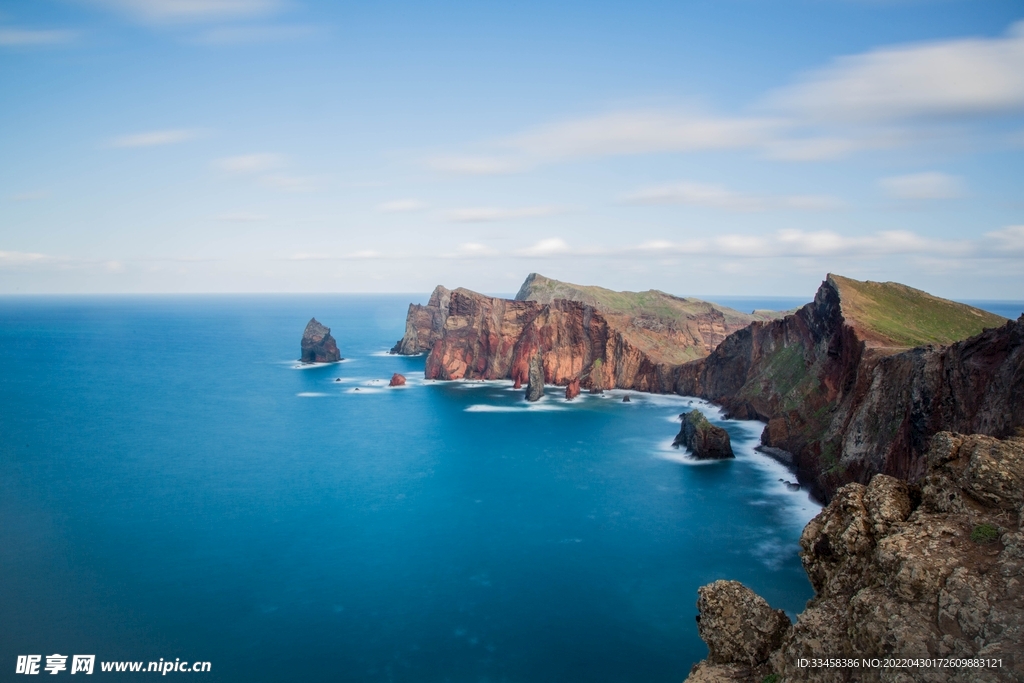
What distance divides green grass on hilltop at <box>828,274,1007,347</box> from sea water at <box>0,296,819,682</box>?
22.4 meters

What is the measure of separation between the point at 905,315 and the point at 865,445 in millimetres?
41554

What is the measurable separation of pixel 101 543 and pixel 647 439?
72.6 metres

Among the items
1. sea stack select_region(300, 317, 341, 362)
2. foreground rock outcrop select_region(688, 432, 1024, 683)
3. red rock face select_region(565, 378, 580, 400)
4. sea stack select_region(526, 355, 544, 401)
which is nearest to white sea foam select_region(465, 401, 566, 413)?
sea stack select_region(526, 355, 544, 401)

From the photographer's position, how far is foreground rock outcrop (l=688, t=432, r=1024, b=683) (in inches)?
725

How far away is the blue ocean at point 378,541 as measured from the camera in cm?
4581

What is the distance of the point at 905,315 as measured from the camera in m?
99.5

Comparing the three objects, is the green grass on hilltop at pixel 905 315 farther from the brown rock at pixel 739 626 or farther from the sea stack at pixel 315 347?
the sea stack at pixel 315 347

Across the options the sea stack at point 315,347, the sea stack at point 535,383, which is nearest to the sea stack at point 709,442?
the sea stack at point 535,383

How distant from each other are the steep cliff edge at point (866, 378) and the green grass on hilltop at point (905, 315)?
0.87 feet

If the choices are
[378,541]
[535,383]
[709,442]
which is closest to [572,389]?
[535,383]

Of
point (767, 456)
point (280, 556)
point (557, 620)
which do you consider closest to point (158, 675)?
point (280, 556)

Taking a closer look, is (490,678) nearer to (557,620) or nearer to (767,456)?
(557,620)

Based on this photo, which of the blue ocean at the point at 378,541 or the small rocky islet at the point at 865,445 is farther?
the blue ocean at the point at 378,541

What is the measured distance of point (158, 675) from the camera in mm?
42594
